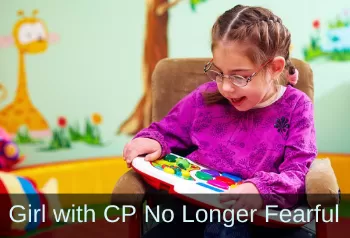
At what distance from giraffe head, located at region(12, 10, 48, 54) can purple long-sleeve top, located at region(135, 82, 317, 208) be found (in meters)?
1.11

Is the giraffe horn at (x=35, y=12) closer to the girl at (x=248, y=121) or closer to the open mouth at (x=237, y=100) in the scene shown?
the girl at (x=248, y=121)

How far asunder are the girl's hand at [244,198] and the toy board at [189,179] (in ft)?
0.05

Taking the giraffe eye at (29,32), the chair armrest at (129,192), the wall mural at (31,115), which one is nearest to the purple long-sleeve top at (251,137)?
the chair armrest at (129,192)

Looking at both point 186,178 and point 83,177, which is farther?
point 83,177

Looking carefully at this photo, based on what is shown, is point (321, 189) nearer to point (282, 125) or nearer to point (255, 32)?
point (282, 125)

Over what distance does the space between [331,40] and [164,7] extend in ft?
2.55

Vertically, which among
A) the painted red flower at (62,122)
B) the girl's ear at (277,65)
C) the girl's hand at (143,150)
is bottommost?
the painted red flower at (62,122)

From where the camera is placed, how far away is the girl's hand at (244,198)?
956mm

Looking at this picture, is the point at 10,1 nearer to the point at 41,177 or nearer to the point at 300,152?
the point at 41,177

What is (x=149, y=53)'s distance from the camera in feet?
7.30

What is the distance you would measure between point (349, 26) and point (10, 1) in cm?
153

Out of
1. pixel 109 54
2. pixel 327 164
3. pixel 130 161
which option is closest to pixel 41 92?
pixel 109 54

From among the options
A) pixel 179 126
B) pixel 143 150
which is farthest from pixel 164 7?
pixel 143 150

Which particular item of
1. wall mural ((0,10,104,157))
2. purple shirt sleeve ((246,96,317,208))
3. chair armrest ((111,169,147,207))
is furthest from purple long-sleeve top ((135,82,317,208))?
wall mural ((0,10,104,157))
